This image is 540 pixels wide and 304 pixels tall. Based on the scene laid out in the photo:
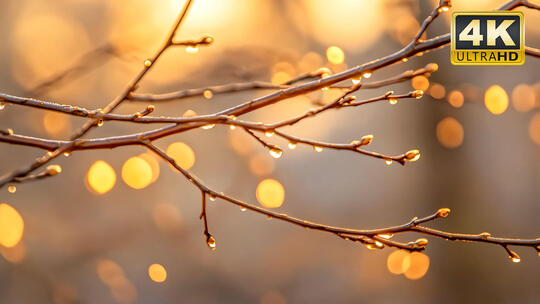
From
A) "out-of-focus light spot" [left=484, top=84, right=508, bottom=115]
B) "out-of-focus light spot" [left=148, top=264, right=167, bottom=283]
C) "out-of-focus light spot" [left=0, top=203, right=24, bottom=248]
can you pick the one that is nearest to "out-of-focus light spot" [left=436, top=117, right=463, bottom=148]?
"out-of-focus light spot" [left=484, top=84, right=508, bottom=115]

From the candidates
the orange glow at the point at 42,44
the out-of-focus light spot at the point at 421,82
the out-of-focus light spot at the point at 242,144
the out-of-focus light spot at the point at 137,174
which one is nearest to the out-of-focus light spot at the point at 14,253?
the out-of-focus light spot at the point at 137,174

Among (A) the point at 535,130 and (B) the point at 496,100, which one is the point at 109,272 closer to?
(B) the point at 496,100

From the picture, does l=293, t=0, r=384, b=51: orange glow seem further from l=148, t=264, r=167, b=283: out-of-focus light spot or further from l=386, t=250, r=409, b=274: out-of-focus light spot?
l=148, t=264, r=167, b=283: out-of-focus light spot

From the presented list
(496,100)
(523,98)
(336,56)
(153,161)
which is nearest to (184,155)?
(153,161)

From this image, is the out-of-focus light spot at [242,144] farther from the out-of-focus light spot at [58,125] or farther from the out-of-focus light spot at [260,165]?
the out-of-focus light spot at [58,125]

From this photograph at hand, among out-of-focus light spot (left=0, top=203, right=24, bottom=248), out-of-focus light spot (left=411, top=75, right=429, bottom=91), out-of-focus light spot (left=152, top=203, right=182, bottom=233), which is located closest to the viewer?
out-of-focus light spot (left=411, top=75, right=429, bottom=91)

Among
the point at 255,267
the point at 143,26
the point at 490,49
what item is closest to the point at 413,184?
the point at 255,267
